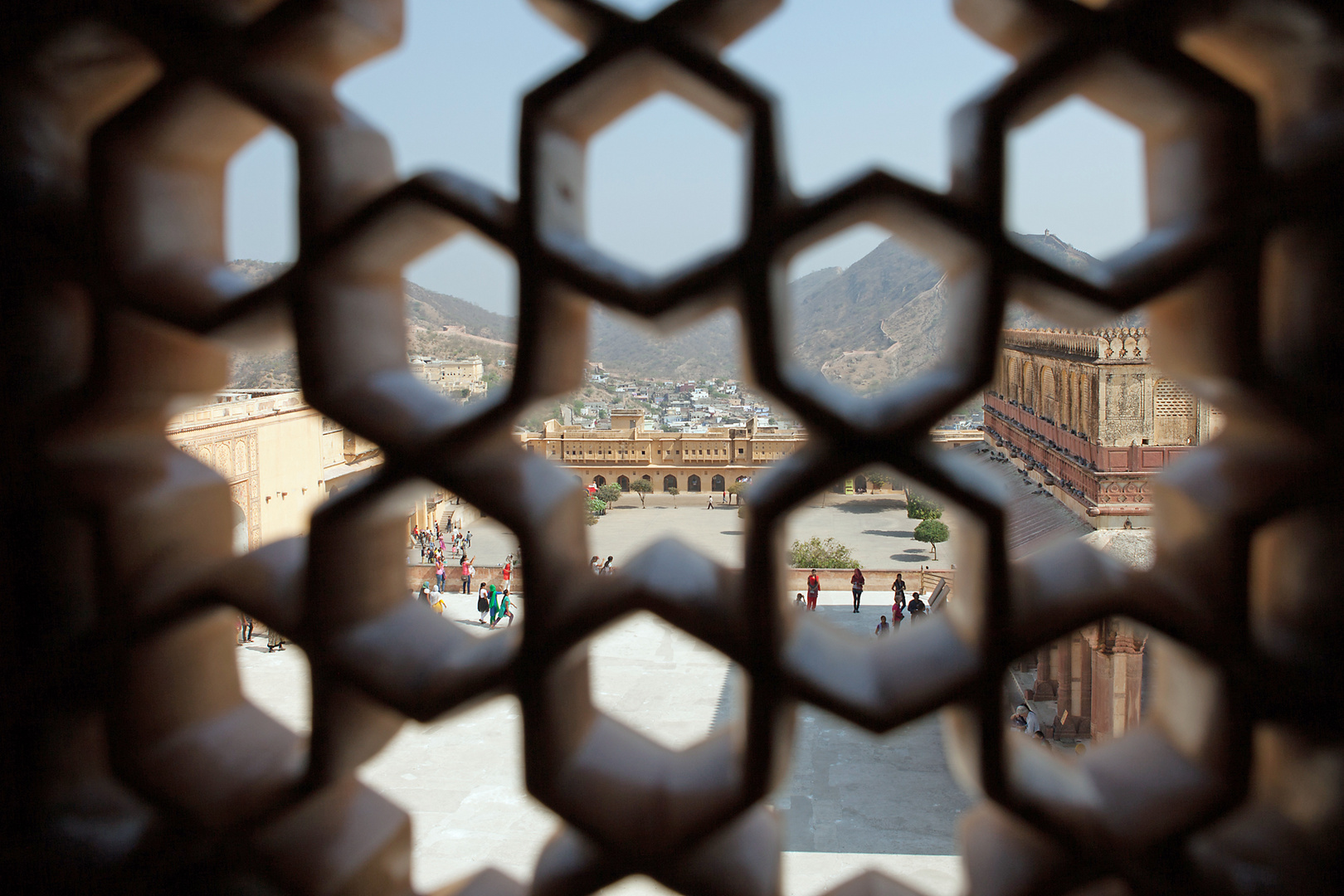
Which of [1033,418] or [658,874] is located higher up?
[658,874]

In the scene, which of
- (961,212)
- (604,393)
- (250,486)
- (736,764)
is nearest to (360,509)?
(736,764)

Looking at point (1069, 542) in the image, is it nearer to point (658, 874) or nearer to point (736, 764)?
point (736, 764)

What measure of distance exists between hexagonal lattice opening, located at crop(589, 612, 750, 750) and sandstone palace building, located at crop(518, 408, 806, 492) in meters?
16.9

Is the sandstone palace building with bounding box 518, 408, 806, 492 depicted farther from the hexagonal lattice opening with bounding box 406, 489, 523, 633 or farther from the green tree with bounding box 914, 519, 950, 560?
the green tree with bounding box 914, 519, 950, 560

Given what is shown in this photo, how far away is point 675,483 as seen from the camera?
26547mm

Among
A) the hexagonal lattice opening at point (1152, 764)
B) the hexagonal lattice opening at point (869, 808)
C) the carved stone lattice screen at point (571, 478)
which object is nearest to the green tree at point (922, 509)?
the hexagonal lattice opening at point (869, 808)

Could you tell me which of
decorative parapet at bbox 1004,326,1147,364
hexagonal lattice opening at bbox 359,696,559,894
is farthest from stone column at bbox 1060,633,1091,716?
hexagonal lattice opening at bbox 359,696,559,894

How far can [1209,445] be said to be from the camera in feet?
3.23

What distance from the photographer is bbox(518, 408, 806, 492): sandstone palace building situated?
85.0ft

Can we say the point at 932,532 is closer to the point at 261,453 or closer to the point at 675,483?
the point at 675,483

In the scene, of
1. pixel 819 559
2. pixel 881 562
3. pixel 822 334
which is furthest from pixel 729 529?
pixel 822 334

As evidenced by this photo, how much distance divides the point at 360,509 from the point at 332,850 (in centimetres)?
37

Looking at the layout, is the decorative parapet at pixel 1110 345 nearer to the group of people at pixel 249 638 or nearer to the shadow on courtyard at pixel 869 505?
the group of people at pixel 249 638

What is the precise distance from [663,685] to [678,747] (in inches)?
123
